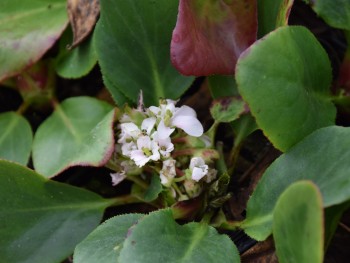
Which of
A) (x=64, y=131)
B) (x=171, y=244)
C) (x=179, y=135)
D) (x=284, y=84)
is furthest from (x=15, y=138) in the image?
(x=284, y=84)

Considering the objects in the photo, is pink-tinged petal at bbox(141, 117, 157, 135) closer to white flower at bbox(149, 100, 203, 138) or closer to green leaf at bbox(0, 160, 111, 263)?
white flower at bbox(149, 100, 203, 138)

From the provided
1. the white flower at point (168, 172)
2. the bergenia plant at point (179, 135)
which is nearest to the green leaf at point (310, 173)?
the bergenia plant at point (179, 135)

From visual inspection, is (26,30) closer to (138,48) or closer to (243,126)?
(138,48)

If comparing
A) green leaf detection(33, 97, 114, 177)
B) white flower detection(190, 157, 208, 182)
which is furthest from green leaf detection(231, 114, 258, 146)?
green leaf detection(33, 97, 114, 177)

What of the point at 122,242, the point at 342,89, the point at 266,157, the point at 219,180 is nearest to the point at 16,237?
the point at 122,242

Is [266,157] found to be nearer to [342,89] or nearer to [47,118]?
[342,89]
